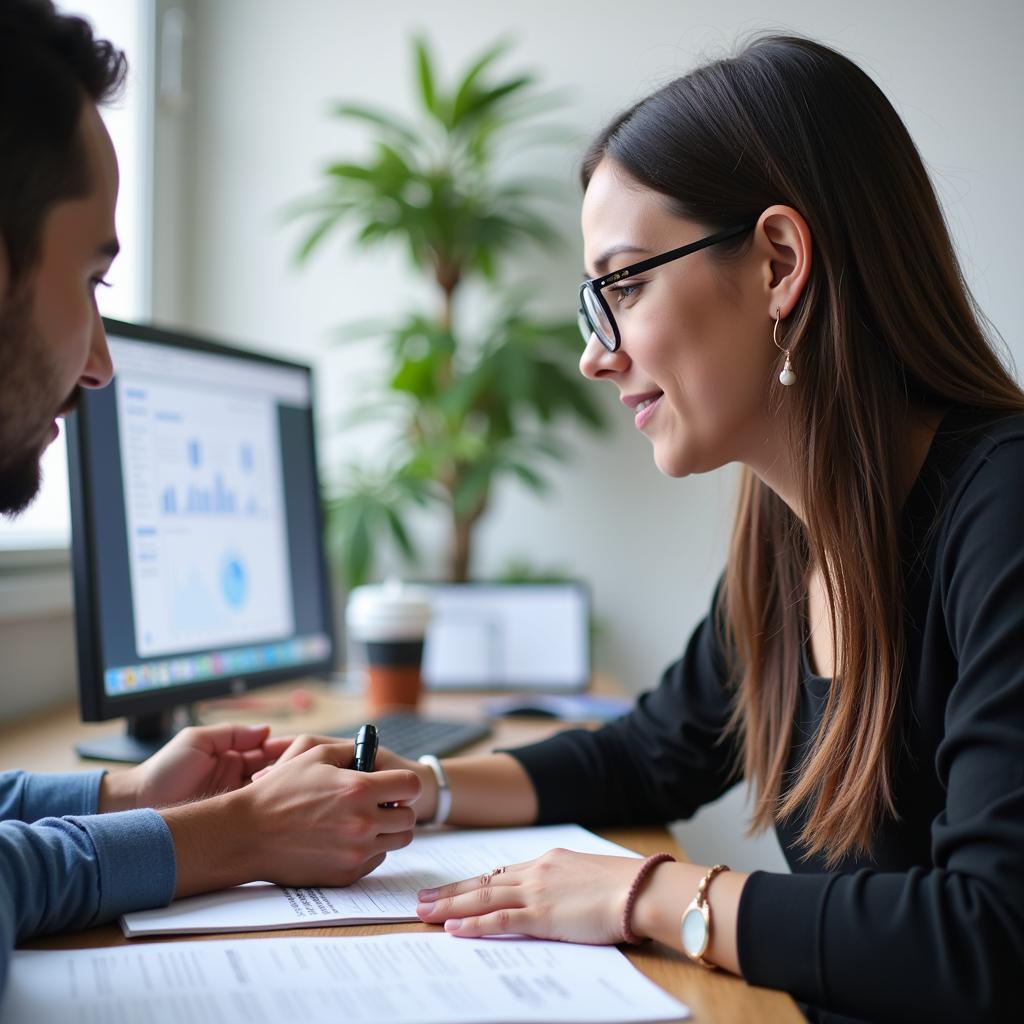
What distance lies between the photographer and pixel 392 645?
162 centimetres

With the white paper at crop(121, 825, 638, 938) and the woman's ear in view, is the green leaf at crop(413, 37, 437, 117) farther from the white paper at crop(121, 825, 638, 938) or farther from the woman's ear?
the white paper at crop(121, 825, 638, 938)

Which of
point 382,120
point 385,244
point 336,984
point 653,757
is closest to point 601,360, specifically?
point 653,757

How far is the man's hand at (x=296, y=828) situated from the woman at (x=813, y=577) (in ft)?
0.27

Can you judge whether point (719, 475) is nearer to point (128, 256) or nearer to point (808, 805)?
point (808, 805)

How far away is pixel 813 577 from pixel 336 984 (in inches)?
26.0

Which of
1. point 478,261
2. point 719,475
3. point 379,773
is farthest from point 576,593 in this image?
point 379,773

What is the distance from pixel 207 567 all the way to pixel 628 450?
111 centimetres

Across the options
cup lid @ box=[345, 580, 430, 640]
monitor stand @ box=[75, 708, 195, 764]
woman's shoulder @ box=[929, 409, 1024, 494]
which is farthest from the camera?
cup lid @ box=[345, 580, 430, 640]

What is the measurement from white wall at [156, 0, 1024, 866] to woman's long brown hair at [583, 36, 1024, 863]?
1058mm

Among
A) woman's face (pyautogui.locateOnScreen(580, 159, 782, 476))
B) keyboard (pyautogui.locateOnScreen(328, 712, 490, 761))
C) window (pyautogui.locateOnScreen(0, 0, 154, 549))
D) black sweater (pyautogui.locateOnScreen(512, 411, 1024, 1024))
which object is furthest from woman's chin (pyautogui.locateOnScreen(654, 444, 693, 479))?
window (pyautogui.locateOnScreen(0, 0, 154, 549))

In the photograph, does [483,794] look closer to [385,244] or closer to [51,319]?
[51,319]

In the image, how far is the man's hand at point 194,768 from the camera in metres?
0.95

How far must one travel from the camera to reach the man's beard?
710 mm

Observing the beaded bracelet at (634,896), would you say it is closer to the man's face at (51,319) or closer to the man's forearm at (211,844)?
the man's forearm at (211,844)
